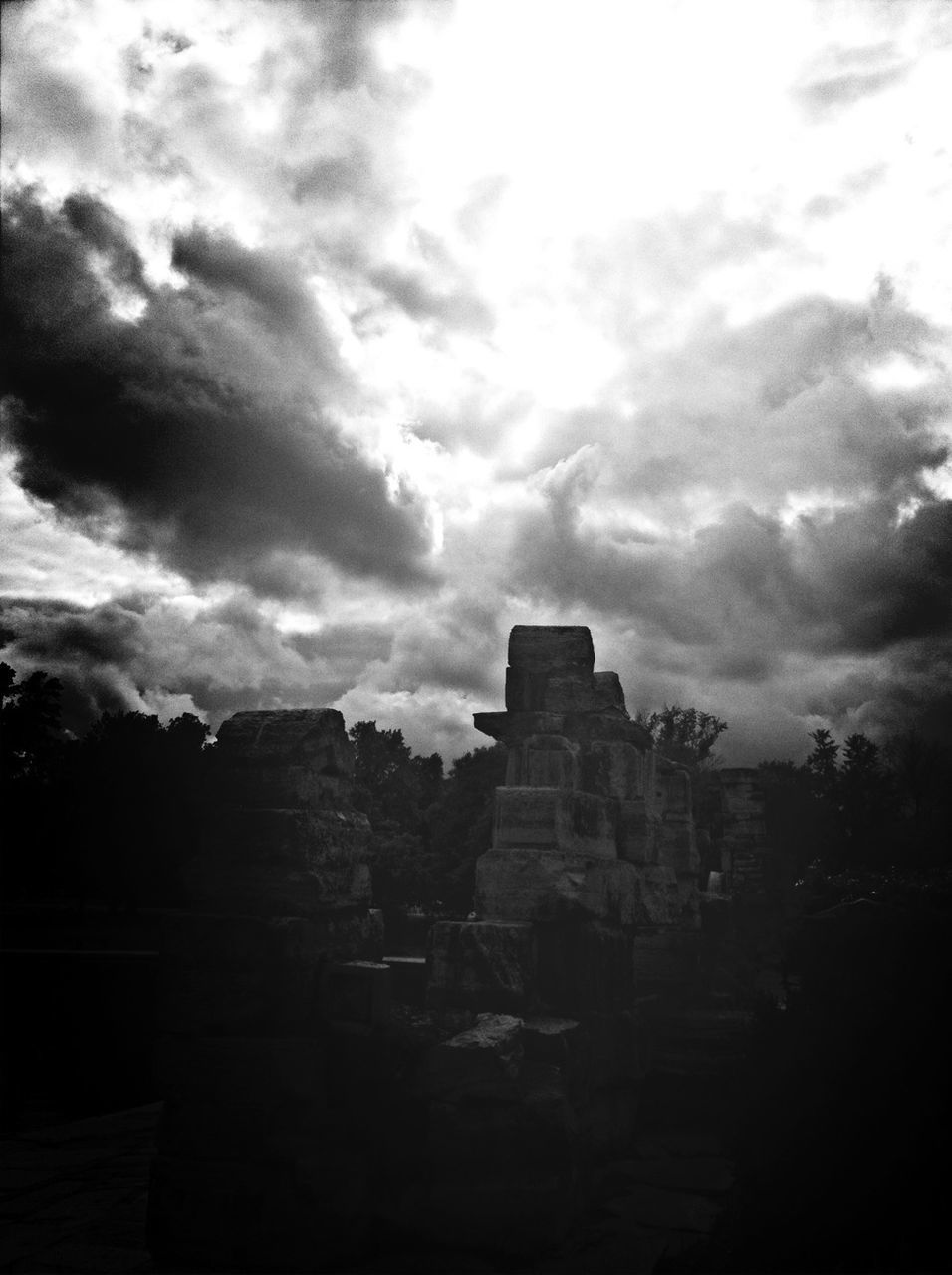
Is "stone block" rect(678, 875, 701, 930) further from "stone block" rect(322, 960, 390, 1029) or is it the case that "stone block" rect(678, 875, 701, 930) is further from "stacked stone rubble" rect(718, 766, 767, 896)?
"stacked stone rubble" rect(718, 766, 767, 896)

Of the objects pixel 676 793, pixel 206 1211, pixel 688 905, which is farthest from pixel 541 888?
pixel 676 793

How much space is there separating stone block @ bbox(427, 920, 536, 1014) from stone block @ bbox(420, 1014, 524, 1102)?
36.7 inches

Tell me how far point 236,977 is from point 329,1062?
0.65 meters

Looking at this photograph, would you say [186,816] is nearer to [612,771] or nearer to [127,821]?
[127,821]

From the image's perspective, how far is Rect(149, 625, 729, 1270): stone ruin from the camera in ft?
15.8

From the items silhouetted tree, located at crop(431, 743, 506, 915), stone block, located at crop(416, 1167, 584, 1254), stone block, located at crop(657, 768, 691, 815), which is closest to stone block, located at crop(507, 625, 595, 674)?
stone block, located at crop(657, 768, 691, 815)

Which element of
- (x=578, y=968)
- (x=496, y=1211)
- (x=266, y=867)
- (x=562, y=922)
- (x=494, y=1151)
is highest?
(x=266, y=867)

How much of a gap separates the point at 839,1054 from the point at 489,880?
3582 millimetres

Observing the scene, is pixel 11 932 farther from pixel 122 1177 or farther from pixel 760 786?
pixel 122 1177

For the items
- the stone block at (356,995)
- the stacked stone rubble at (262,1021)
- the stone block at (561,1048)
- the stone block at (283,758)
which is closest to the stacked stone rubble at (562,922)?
the stone block at (561,1048)

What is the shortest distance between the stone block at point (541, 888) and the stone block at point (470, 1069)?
62.6 inches

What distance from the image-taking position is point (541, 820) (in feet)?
24.5

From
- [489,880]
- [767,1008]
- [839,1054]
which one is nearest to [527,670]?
[489,880]

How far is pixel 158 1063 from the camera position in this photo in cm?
504
